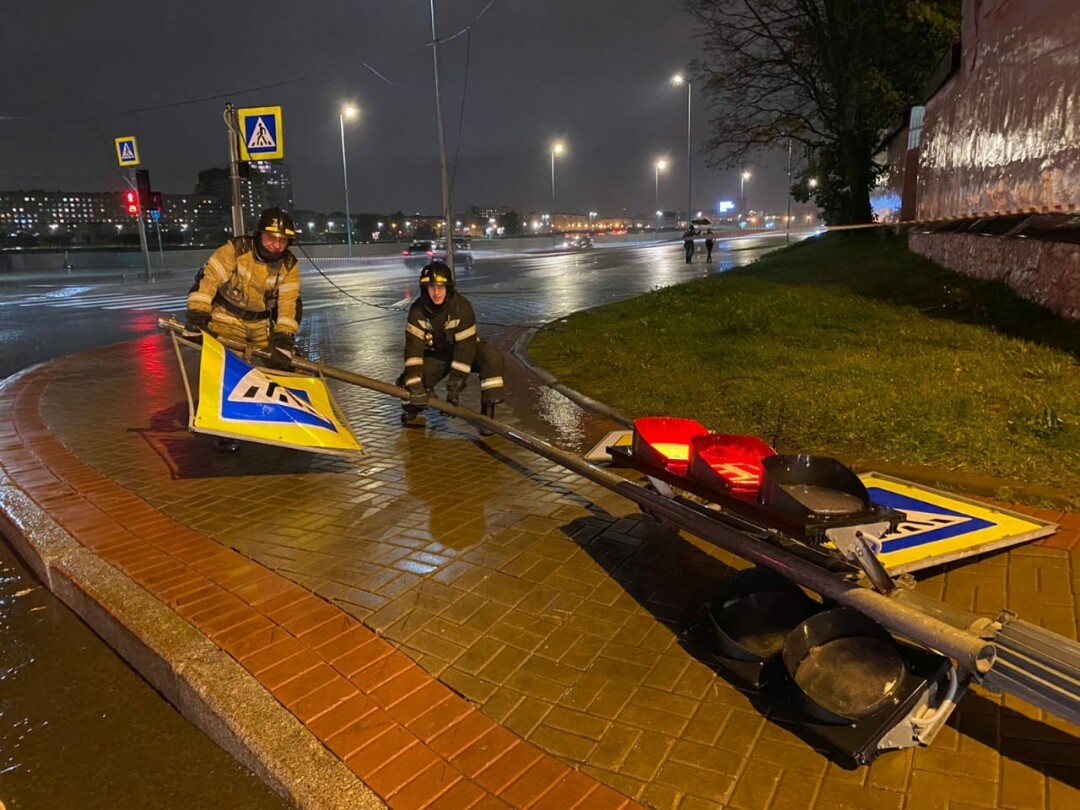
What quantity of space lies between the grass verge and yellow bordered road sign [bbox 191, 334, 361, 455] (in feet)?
9.32

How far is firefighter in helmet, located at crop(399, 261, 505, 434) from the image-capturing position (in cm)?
622

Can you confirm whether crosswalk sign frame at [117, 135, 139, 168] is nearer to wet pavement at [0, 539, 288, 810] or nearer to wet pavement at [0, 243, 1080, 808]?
wet pavement at [0, 243, 1080, 808]

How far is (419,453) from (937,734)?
422 cm

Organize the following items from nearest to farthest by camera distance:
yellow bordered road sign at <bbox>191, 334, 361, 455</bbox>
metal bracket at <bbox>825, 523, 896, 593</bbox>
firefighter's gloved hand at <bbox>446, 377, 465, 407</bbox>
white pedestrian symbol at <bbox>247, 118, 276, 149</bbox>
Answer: metal bracket at <bbox>825, 523, 896, 593</bbox>, yellow bordered road sign at <bbox>191, 334, 361, 455</bbox>, firefighter's gloved hand at <bbox>446, 377, 465, 407</bbox>, white pedestrian symbol at <bbox>247, 118, 276, 149</bbox>

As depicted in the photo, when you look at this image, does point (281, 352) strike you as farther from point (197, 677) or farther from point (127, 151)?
point (127, 151)

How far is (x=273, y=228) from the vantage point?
5840 mm

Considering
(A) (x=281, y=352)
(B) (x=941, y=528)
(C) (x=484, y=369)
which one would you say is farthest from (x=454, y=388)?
(B) (x=941, y=528)

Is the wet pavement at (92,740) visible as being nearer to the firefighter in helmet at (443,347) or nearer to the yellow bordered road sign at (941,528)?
the yellow bordered road sign at (941,528)

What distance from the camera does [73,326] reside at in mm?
15961

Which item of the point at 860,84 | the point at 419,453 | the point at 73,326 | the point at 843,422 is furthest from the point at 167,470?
the point at 860,84

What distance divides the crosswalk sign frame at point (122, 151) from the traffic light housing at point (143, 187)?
11.7 feet

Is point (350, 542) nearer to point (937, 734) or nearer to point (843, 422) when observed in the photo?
point (937, 734)

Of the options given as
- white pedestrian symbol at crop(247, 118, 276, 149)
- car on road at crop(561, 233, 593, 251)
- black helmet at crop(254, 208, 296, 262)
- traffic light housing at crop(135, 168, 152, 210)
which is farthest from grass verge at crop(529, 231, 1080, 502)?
car on road at crop(561, 233, 593, 251)

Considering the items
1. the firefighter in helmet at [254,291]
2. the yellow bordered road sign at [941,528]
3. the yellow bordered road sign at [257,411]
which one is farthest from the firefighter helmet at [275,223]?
the yellow bordered road sign at [941,528]
